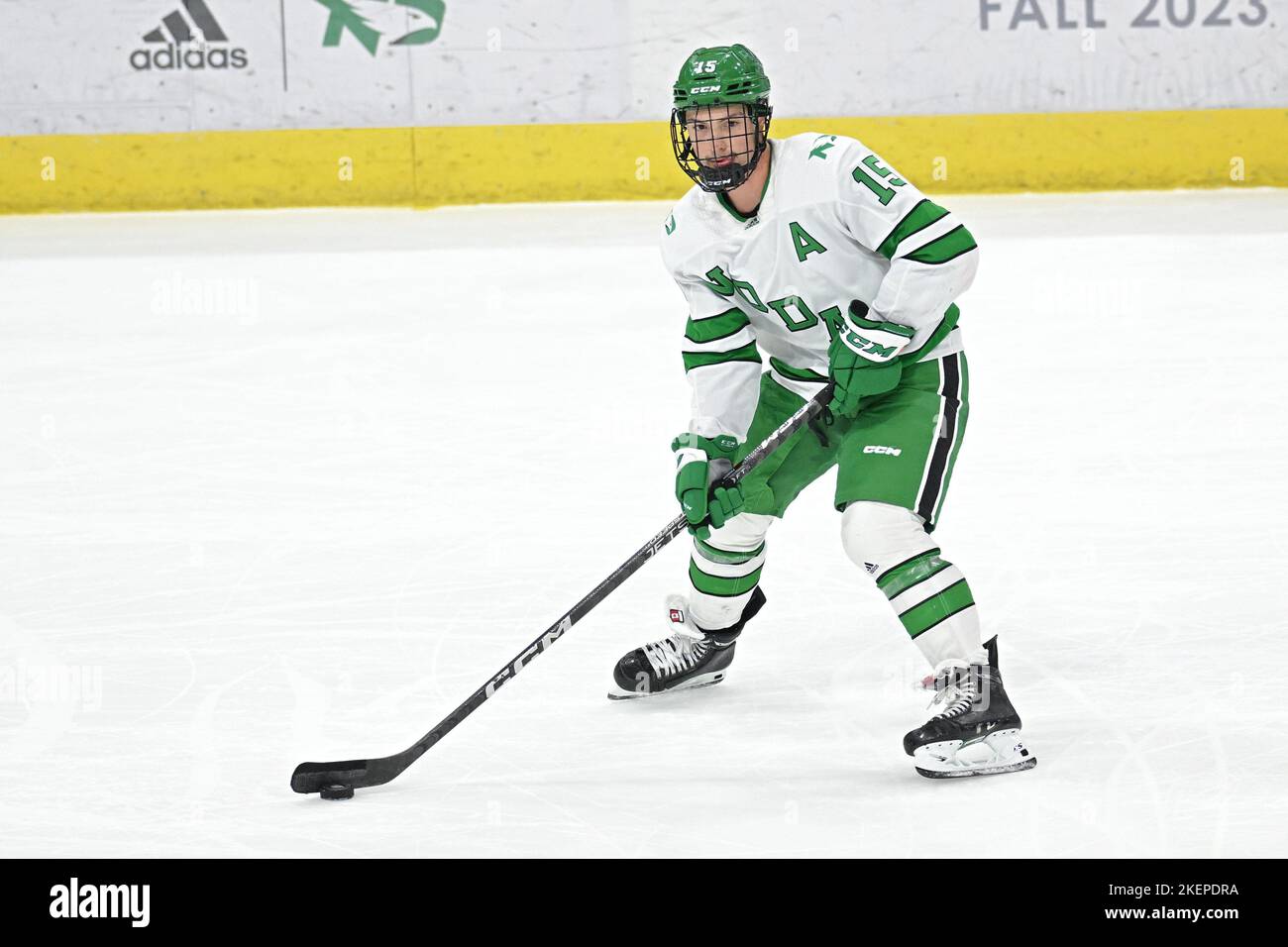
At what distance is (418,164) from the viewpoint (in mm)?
8695

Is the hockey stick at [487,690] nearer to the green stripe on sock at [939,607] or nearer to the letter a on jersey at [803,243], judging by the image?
the letter a on jersey at [803,243]

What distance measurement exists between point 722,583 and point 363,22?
A: 6626 mm

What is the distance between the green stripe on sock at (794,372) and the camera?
2.59m

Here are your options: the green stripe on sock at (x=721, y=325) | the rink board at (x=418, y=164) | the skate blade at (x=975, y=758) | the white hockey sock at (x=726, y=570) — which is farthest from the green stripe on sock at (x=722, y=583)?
the rink board at (x=418, y=164)

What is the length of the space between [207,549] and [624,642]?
1019 mm

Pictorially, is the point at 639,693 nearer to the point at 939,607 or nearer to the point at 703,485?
the point at 703,485

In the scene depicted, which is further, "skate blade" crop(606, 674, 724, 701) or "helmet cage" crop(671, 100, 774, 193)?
"skate blade" crop(606, 674, 724, 701)

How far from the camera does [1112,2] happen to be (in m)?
8.38

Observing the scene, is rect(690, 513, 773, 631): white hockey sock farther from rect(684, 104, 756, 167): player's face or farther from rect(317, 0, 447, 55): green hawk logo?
rect(317, 0, 447, 55): green hawk logo

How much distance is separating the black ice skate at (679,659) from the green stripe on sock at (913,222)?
0.66 metres

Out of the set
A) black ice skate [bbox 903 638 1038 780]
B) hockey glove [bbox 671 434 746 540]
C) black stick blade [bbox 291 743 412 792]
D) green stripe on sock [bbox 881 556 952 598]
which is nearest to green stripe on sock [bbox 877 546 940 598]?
green stripe on sock [bbox 881 556 952 598]

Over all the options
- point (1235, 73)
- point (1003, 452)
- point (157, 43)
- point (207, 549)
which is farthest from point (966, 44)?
point (207, 549)

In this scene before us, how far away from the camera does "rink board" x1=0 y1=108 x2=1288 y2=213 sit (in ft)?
28.0
